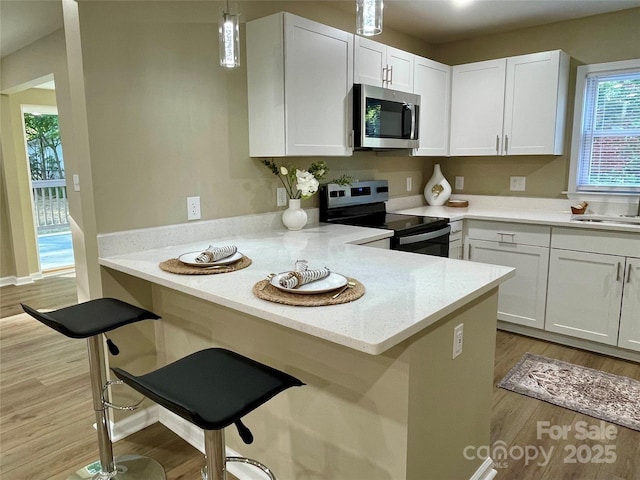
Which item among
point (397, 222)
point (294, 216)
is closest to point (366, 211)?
point (397, 222)

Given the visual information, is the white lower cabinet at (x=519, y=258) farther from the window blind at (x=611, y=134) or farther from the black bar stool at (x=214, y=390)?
the black bar stool at (x=214, y=390)

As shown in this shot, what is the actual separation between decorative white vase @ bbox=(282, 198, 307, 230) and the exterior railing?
5474 millimetres

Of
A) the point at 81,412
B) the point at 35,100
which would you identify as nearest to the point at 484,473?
the point at 81,412

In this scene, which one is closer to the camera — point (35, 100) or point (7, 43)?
point (7, 43)

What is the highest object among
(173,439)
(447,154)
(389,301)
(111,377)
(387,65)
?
(387,65)

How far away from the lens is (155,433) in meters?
2.30

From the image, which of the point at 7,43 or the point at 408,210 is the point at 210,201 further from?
the point at 7,43

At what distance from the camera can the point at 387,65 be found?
10.3 ft

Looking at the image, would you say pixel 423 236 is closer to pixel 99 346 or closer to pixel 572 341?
pixel 572 341

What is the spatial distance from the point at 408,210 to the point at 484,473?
2471mm

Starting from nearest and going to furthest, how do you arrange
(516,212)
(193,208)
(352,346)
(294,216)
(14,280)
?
(352,346) < (193,208) < (294,216) < (516,212) < (14,280)

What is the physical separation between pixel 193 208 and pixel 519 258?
2.43 metres

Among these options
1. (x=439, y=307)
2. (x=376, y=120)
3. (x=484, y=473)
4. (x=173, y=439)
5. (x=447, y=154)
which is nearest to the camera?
(x=439, y=307)

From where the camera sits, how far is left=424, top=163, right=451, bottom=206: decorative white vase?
4.14 meters
